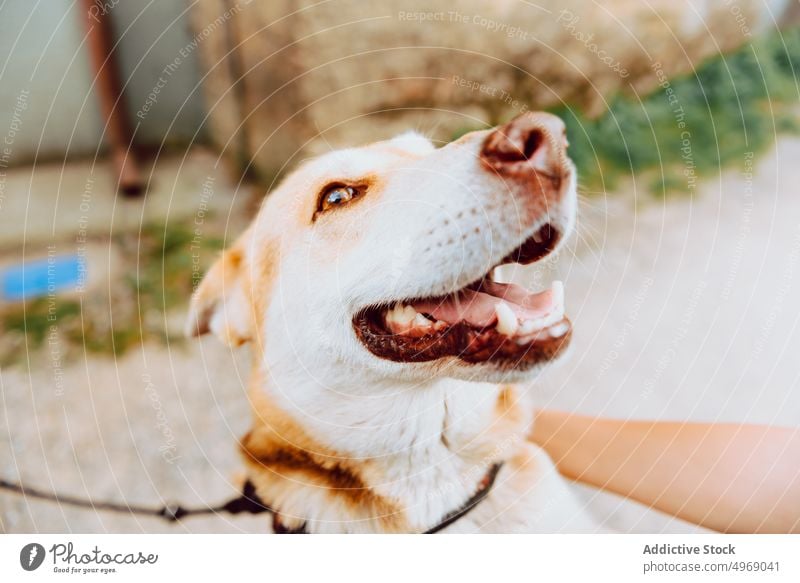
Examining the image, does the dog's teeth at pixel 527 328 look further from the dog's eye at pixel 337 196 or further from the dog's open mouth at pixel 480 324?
the dog's eye at pixel 337 196

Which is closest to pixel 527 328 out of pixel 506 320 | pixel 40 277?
pixel 506 320

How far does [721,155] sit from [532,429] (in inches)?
23.4

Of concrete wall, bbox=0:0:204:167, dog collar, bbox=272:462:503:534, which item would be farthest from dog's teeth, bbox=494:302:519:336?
concrete wall, bbox=0:0:204:167

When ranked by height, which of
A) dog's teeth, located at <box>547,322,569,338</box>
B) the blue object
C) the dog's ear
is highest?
the blue object

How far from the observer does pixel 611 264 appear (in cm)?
116

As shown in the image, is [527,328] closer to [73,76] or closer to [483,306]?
[483,306]

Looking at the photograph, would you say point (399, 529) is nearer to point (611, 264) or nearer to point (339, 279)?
point (339, 279)

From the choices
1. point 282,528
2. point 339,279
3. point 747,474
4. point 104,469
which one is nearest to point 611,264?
point 747,474

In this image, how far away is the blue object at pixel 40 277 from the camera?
1.03 metres

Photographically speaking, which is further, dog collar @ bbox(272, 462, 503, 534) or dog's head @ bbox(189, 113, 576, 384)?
dog collar @ bbox(272, 462, 503, 534)

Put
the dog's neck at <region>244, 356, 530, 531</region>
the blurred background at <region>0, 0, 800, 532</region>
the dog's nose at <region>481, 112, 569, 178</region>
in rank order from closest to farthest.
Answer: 1. the dog's nose at <region>481, 112, 569, 178</region>
2. the dog's neck at <region>244, 356, 530, 531</region>
3. the blurred background at <region>0, 0, 800, 532</region>

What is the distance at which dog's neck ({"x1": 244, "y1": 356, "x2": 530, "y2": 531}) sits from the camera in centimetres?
88

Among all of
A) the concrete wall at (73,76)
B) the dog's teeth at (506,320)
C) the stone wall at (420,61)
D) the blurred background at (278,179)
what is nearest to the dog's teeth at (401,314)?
the dog's teeth at (506,320)

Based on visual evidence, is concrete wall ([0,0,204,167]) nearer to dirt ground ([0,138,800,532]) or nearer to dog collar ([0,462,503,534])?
dirt ground ([0,138,800,532])
